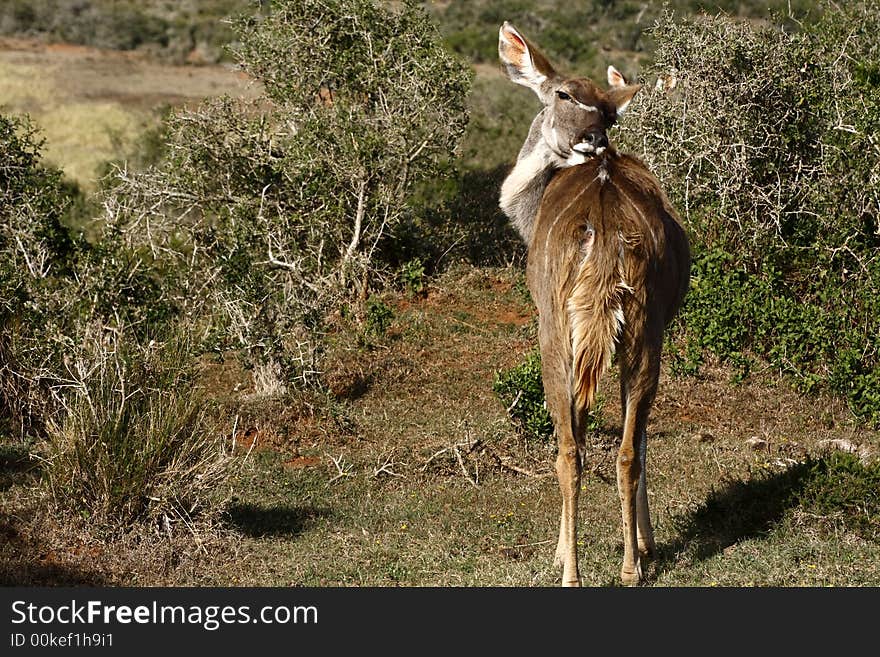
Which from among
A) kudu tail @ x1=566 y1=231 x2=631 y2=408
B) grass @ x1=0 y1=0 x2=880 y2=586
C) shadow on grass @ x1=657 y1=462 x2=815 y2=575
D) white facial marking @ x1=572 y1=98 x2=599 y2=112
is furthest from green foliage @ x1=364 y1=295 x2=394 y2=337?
kudu tail @ x1=566 y1=231 x2=631 y2=408

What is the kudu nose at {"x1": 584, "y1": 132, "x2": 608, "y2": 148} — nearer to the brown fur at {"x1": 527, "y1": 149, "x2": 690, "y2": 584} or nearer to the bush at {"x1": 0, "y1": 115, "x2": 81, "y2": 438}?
the brown fur at {"x1": 527, "y1": 149, "x2": 690, "y2": 584}

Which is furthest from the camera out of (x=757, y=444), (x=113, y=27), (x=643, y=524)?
(x=113, y=27)

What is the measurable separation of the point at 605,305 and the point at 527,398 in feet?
10.8

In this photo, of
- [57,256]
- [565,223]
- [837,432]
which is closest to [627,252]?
[565,223]

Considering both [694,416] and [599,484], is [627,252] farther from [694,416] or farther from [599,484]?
[694,416]

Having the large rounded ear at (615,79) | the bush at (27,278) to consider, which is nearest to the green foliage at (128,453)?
the bush at (27,278)

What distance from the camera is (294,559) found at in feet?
20.4

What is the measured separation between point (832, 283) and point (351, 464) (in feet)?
13.8

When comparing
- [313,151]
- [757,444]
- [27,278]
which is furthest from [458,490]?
[313,151]

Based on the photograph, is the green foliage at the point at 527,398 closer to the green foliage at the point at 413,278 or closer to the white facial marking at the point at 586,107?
the white facial marking at the point at 586,107

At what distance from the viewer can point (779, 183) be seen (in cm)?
970

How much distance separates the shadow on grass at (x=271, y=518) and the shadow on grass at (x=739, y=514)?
7.14 feet

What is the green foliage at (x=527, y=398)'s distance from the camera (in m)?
8.10

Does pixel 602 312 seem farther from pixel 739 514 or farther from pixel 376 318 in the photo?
pixel 376 318
